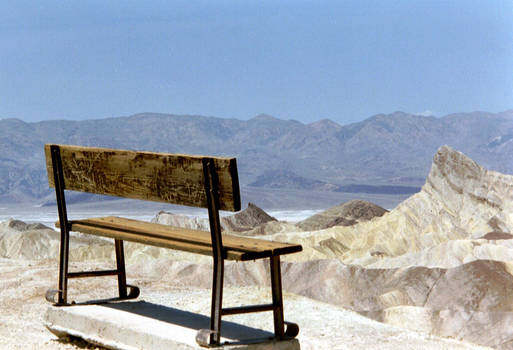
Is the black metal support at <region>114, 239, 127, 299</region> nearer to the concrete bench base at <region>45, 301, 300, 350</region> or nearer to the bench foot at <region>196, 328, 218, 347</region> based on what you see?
the concrete bench base at <region>45, 301, 300, 350</region>

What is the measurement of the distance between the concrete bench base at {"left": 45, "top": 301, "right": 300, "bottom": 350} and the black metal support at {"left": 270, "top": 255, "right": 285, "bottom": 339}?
0.09m

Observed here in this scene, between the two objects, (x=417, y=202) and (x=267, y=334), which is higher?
(x=267, y=334)

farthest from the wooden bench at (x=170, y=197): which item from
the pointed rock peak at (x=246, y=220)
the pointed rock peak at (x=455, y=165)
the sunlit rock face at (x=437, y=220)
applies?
the pointed rock peak at (x=246, y=220)

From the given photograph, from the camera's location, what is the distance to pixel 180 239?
17.0 ft

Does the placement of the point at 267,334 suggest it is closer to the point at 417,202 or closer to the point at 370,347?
the point at 370,347

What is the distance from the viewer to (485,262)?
12945 millimetres

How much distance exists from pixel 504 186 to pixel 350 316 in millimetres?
20322

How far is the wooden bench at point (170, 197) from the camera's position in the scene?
15.3ft

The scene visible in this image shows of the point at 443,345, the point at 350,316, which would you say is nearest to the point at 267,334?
the point at 443,345

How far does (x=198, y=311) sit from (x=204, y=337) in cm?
350

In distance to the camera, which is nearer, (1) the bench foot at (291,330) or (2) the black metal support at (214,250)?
(2) the black metal support at (214,250)

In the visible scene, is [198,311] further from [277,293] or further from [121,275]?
[277,293]

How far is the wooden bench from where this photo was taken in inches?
183

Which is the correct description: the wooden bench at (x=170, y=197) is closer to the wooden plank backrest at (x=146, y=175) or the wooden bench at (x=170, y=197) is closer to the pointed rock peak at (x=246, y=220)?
the wooden plank backrest at (x=146, y=175)
